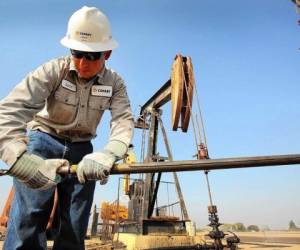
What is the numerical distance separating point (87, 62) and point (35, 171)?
2.94 feet

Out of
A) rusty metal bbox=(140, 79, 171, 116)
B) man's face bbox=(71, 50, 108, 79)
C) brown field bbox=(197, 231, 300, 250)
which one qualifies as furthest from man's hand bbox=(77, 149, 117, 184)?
brown field bbox=(197, 231, 300, 250)

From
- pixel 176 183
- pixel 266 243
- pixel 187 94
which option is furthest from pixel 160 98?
pixel 266 243

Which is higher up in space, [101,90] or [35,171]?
[101,90]

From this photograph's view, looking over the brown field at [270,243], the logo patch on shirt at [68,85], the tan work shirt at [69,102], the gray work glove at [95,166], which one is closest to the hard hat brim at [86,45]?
the tan work shirt at [69,102]

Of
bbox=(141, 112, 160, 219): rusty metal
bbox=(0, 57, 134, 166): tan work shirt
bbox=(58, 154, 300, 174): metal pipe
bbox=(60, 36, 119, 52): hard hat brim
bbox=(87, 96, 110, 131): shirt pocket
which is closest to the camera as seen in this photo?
bbox=(58, 154, 300, 174): metal pipe

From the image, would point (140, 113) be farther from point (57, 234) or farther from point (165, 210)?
point (57, 234)

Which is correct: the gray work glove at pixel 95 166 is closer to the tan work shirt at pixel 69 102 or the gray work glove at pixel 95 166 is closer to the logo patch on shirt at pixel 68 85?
the tan work shirt at pixel 69 102

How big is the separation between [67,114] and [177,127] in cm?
617

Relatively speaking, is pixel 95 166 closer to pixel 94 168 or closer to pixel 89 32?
pixel 94 168

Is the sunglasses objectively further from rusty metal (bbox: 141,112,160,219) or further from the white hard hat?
rusty metal (bbox: 141,112,160,219)

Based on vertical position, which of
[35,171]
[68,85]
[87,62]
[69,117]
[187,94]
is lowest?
[35,171]

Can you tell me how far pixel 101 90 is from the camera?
2.49m

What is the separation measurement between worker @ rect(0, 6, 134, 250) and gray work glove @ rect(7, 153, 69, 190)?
0.23 meters

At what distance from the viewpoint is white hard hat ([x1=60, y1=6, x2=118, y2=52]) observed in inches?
90.8
